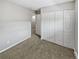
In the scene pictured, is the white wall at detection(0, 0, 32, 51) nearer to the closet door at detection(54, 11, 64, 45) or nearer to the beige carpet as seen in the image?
the beige carpet

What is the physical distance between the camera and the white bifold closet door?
4.32 metres

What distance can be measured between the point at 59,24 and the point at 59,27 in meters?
0.17

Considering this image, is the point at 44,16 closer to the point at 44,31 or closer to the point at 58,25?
the point at 44,31

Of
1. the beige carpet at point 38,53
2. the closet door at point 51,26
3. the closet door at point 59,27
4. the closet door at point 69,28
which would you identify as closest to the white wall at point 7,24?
the beige carpet at point 38,53

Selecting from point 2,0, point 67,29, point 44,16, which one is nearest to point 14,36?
point 2,0

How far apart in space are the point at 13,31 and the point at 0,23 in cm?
110

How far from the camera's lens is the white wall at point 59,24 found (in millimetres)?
4316

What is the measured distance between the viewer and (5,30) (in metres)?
3.97

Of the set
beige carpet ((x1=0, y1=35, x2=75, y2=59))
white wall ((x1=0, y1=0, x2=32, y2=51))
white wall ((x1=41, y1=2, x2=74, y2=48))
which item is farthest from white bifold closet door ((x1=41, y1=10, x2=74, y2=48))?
white wall ((x1=0, y1=0, x2=32, y2=51))

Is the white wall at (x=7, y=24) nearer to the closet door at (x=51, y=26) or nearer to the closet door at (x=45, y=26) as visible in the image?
the closet door at (x=45, y=26)

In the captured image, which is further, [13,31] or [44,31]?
[44,31]

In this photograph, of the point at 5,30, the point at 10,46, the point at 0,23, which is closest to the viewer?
the point at 0,23

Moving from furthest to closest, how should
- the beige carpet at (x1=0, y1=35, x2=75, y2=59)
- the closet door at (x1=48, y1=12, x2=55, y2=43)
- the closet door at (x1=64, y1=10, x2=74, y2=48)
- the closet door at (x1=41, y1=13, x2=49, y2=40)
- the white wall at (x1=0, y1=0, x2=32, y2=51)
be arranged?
the closet door at (x1=41, y1=13, x2=49, y2=40)
the closet door at (x1=48, y1=12, x2=55, y2=43)
the closet door at (x1=64, y1=10, x2=74, y2=48)
the white wall at (x1=0, y1=0, x2=32, y2=51)
the beige carpet at (x1=0, y1=35, x2=75, y2=59)

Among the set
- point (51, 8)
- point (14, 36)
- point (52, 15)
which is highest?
point (51, 8)
